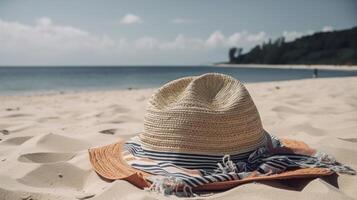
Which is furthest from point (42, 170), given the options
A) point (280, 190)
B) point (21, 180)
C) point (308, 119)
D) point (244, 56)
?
point (244, 56)

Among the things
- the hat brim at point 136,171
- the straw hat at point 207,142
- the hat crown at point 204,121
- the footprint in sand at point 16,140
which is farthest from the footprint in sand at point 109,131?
the hat crown at point 204,121

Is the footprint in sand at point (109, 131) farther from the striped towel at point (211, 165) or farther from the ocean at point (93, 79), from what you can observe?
the ocean at point (93, 79)

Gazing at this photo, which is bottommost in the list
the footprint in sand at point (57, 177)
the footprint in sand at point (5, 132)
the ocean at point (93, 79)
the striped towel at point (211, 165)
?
the ocean at point (93, 79)

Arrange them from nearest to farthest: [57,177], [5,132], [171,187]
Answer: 1. [171,187]
2. [57,177]
3. [5,132]

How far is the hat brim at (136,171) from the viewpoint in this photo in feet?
7.18

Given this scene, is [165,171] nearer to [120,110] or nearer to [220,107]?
[220,107]

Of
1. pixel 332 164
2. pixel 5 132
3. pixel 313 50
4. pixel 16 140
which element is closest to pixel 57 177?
pixel 16 140

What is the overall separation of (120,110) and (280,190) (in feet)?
12.8

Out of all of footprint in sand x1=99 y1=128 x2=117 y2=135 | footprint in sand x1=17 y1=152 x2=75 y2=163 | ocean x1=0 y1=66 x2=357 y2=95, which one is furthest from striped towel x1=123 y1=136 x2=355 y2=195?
ocean x1=0 y1=66 x2=357 y2=95

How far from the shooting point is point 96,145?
3393 millimetres

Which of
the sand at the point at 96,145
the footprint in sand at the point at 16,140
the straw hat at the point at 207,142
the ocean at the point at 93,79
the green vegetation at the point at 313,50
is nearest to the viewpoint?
the sand at the point at 96,145

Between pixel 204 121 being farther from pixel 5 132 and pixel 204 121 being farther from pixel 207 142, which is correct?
pixel 5 132

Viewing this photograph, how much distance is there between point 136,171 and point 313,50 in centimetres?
8562

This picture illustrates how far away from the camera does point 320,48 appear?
82.5m
